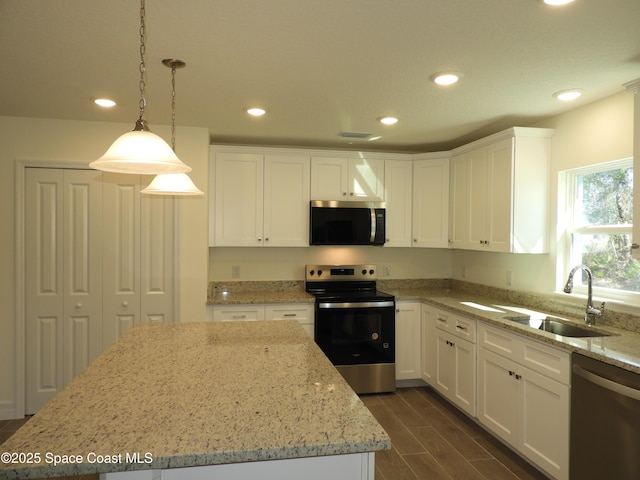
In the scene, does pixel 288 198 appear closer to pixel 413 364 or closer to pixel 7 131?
pixel 413 364

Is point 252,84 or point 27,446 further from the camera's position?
point 252,84

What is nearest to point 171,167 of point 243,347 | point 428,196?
point 243,347

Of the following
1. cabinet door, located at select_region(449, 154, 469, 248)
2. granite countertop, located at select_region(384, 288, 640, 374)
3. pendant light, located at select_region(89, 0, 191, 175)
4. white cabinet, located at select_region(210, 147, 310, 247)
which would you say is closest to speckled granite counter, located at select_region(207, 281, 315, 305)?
white cabinet, located at select_region(210, 147, 310, 247)

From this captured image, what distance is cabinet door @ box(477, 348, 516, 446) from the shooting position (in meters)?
2.73

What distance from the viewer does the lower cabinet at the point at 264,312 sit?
3744mm

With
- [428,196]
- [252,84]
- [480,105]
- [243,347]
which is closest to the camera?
[243,347]

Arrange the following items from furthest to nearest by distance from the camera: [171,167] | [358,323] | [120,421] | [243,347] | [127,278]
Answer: [358,323] → [127,278] → [243,347] → [171,167] → [120,421]

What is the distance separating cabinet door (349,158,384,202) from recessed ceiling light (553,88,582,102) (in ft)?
5.74

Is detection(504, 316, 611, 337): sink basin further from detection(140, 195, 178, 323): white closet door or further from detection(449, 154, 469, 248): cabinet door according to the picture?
detection(140, 195, 178, 323): white closet door

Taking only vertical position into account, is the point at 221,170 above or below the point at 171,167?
above

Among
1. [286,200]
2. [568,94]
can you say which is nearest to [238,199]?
[286,200]

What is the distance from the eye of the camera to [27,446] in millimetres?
1090

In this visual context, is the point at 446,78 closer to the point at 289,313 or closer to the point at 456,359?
the point at 456,359

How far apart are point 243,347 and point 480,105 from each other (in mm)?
2238
